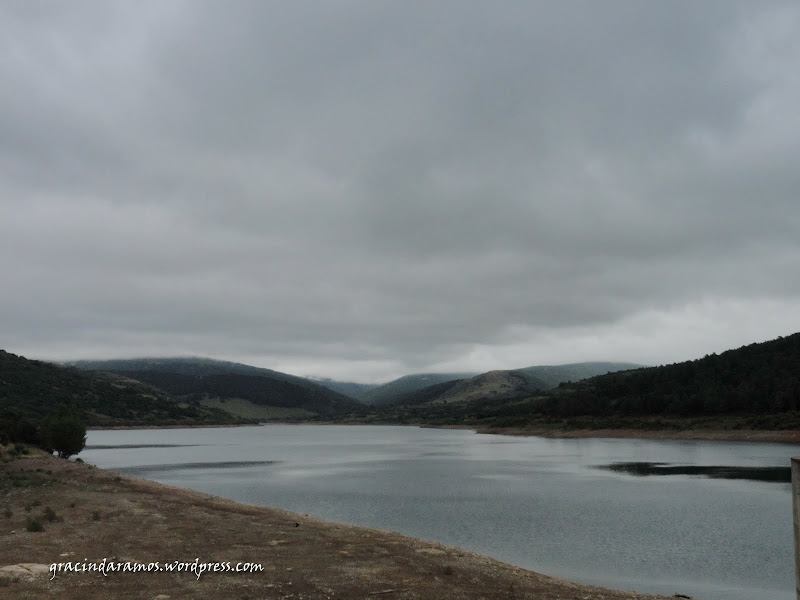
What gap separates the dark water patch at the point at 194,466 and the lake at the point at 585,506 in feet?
0.47

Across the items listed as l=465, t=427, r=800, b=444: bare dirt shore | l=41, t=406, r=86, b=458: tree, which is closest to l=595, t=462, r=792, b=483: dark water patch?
l=465, t=427, r=800, b=444: bare dirt shore

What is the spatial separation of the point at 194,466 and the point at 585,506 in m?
55.4

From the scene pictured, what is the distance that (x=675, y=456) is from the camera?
77.6 meters

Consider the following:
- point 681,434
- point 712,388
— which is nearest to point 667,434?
point 681,434

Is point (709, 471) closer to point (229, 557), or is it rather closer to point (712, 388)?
point (229, 557)

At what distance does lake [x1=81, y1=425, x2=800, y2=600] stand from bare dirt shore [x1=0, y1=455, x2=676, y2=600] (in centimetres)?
546

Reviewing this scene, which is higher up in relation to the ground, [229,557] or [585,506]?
[229,557]

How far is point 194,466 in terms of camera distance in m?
78.1

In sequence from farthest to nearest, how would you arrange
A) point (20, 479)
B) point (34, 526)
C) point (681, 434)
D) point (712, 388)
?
point (712, 388) < point (681, 434) < point (20, 479) < point (34, 526)

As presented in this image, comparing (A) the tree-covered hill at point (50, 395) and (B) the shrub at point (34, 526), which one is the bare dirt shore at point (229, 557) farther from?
(A) the tree-covered hill at point (50, 395)

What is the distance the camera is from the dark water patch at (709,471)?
5147 cm

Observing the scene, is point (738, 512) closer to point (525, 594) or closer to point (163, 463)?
point (525, 594)

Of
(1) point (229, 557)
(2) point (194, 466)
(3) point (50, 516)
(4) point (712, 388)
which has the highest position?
(4) point (712, 388)

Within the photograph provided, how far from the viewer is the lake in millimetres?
23625
